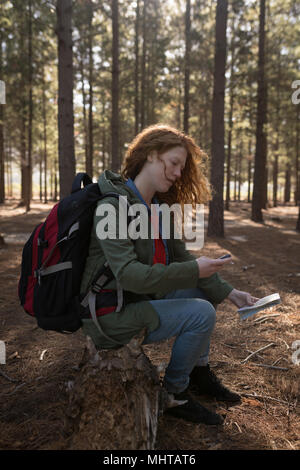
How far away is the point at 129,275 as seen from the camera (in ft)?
6.16

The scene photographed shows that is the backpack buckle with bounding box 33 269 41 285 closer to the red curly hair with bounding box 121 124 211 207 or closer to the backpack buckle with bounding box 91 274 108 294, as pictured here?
the backpack buckle with bounding box 91 274 108 294

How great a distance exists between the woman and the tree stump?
143mm

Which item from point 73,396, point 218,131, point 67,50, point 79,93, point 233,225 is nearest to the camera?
point 73,396

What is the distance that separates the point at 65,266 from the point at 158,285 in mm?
539

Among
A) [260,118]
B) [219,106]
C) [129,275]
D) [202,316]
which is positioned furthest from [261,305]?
[260,118]

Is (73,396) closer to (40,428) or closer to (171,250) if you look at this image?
(40,428)

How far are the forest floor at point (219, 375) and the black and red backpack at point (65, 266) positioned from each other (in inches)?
24.1

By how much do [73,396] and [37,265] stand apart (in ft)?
2.52

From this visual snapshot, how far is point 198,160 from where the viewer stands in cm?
265

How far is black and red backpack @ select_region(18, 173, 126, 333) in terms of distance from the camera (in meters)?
2.00

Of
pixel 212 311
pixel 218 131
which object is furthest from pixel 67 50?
pixel 212 311

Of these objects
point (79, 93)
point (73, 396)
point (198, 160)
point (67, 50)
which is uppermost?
point (79, 93)

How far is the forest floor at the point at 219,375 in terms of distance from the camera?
2109mm
